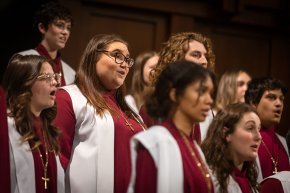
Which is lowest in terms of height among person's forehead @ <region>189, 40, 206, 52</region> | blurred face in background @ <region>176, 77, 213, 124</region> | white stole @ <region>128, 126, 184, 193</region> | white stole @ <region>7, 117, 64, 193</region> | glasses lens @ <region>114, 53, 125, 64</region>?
white stole @ <region>7, 117, 64, 193</region>

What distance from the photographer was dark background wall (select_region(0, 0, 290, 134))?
5.32 m

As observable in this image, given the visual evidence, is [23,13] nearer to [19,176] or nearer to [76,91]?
[76,91]

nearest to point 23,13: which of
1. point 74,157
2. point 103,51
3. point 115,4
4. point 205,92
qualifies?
point 115,4

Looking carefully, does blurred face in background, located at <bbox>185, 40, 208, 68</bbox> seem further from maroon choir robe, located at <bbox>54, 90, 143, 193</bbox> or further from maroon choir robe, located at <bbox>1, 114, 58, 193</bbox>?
maroon choir robe, located at <bbox>1, 114, 58, 193</bbox>

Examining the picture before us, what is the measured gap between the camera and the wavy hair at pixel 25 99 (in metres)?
Result: 3.18

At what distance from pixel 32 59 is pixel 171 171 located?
130cm

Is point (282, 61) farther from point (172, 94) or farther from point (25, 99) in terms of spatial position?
point (172, 94)

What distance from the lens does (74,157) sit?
329 centimetres

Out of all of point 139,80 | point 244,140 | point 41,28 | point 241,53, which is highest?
A: point 41,28

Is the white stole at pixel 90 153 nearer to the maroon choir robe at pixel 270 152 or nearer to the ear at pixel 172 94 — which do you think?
the ear at pixel 172 94

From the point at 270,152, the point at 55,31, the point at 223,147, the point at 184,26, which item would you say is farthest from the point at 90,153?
the point at 184,26

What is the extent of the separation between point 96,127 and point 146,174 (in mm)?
931

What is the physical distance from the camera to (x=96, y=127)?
10.8ft

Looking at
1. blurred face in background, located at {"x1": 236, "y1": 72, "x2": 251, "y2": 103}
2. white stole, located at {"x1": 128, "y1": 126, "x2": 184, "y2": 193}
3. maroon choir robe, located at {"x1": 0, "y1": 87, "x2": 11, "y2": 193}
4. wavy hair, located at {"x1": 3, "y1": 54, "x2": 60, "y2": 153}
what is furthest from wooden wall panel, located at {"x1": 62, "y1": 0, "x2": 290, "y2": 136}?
white stole, located at {"x1": 128, "y1": 126, "x2": 184, "y2": 193}
